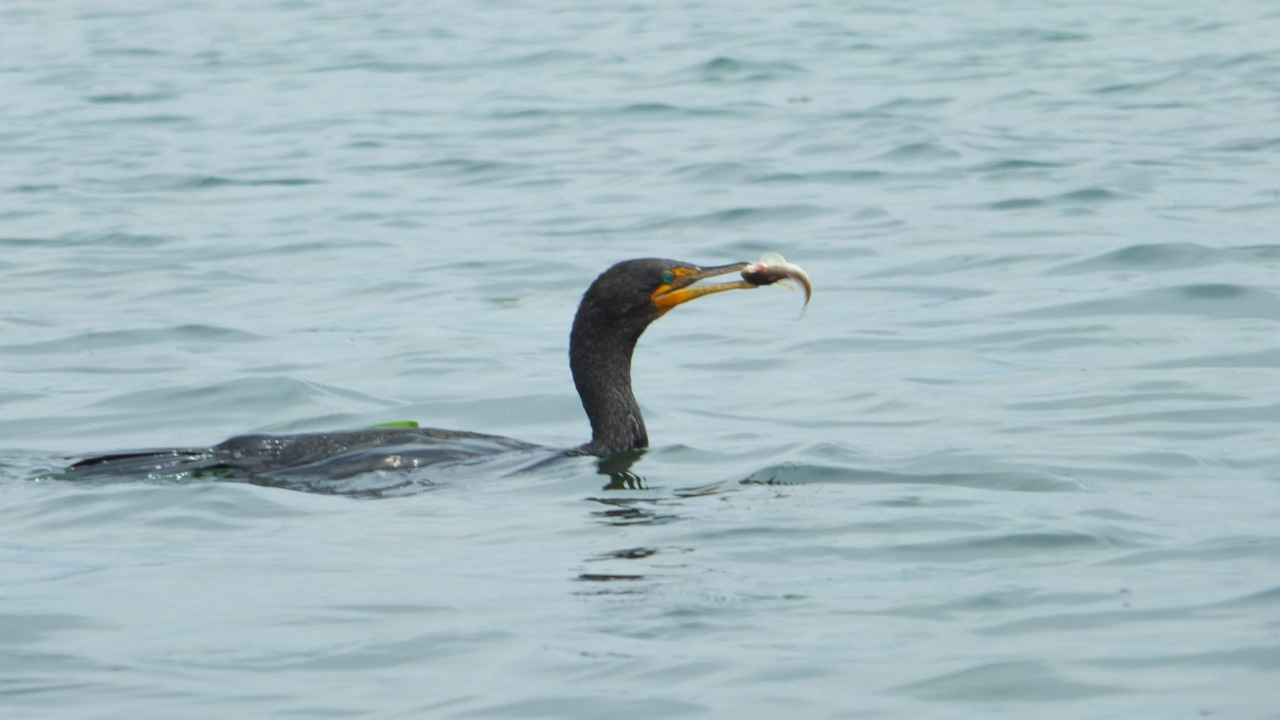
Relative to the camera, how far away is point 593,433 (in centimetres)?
879

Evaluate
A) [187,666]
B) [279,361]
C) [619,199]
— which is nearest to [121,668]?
[187,666]

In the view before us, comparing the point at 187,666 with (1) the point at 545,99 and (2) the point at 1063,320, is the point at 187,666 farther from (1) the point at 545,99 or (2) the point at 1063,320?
(1) the point at 545,99

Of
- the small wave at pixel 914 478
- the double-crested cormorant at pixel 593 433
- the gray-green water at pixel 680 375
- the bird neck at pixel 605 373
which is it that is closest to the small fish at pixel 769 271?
the double-crested cormorant at pixel 593 433

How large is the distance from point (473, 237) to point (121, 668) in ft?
31.2

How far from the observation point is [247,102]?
22172 mm

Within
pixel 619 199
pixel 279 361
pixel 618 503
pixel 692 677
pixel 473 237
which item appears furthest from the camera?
pixel 619 199

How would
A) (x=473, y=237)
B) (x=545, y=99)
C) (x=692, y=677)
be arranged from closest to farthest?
(x=692, y=677), (x=473, y=237), (x=545, y=99)

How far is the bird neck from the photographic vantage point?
28.7ft

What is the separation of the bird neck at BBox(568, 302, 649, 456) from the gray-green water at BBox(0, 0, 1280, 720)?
0.26m

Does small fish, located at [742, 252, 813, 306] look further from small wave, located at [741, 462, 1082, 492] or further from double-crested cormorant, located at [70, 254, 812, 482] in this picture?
small wave, located at [741, 462, 1082, 492]

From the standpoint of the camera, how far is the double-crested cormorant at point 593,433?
8062 millimetres

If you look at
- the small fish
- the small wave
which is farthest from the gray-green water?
the small fish

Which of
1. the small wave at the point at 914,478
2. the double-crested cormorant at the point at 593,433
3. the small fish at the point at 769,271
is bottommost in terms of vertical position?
the small wave at the point at 914,478

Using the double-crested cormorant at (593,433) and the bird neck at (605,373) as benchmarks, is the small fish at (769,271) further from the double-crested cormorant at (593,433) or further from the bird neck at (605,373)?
the bird neck at (605,373)
